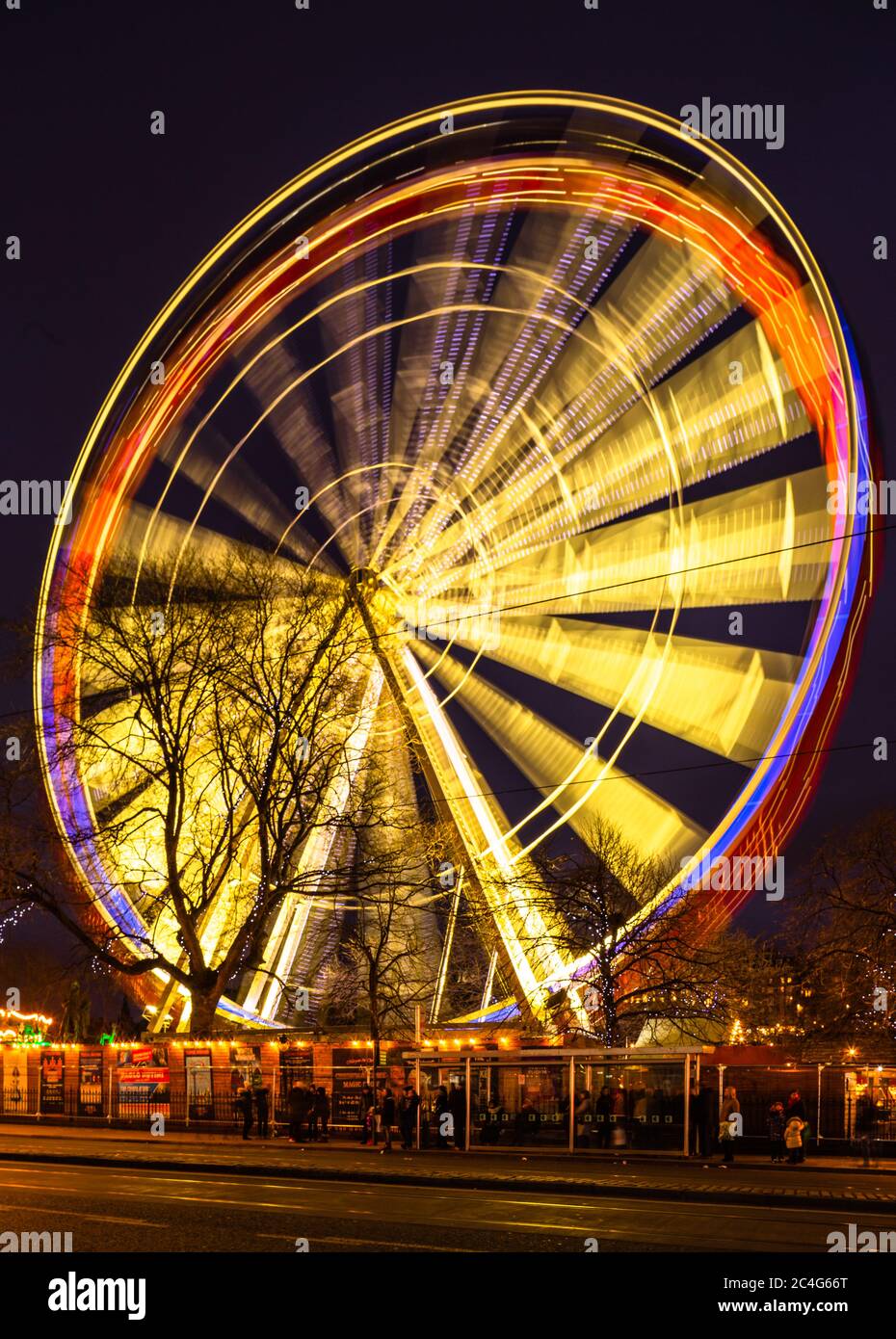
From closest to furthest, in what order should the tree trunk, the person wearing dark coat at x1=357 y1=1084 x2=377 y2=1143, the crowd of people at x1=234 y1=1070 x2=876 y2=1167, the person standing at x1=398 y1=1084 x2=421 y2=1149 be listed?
the crowd of people at x1=234 y1=1070 x2=876 y2=1167
the person standing at x1=398 y1=1084 x2=421 y2=1149
the person wearing dark coat at x1=357 y1=1084 x2=377 y2=1143
the tree trunk

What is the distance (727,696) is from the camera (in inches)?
852

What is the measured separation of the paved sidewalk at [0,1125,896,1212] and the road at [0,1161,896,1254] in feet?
2.11

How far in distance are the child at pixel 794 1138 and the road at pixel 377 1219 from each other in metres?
6.91

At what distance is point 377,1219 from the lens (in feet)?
44.4

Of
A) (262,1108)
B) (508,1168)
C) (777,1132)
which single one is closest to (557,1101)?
(508,1168)

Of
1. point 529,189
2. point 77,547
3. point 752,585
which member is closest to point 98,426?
point 77,547

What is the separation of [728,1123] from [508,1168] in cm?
392

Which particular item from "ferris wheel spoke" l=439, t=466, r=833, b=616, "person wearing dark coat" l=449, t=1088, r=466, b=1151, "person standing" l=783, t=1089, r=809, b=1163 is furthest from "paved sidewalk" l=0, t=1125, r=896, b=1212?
"ferris wheel spoke" l=439, t=466, r=833, b=616

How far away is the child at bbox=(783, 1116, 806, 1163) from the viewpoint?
75.3 feet

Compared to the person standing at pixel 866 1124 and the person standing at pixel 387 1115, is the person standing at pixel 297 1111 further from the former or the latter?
the person standing at pixel 866 1124

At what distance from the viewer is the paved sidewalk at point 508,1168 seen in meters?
17.4

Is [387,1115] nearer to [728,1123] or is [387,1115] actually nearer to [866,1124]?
[728,1123]

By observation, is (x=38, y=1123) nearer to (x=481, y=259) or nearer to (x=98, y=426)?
(x=98, y=426)

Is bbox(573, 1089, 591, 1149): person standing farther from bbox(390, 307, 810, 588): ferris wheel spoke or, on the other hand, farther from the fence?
bbox(390, 307, 810, 588): ferris wheel spoke
